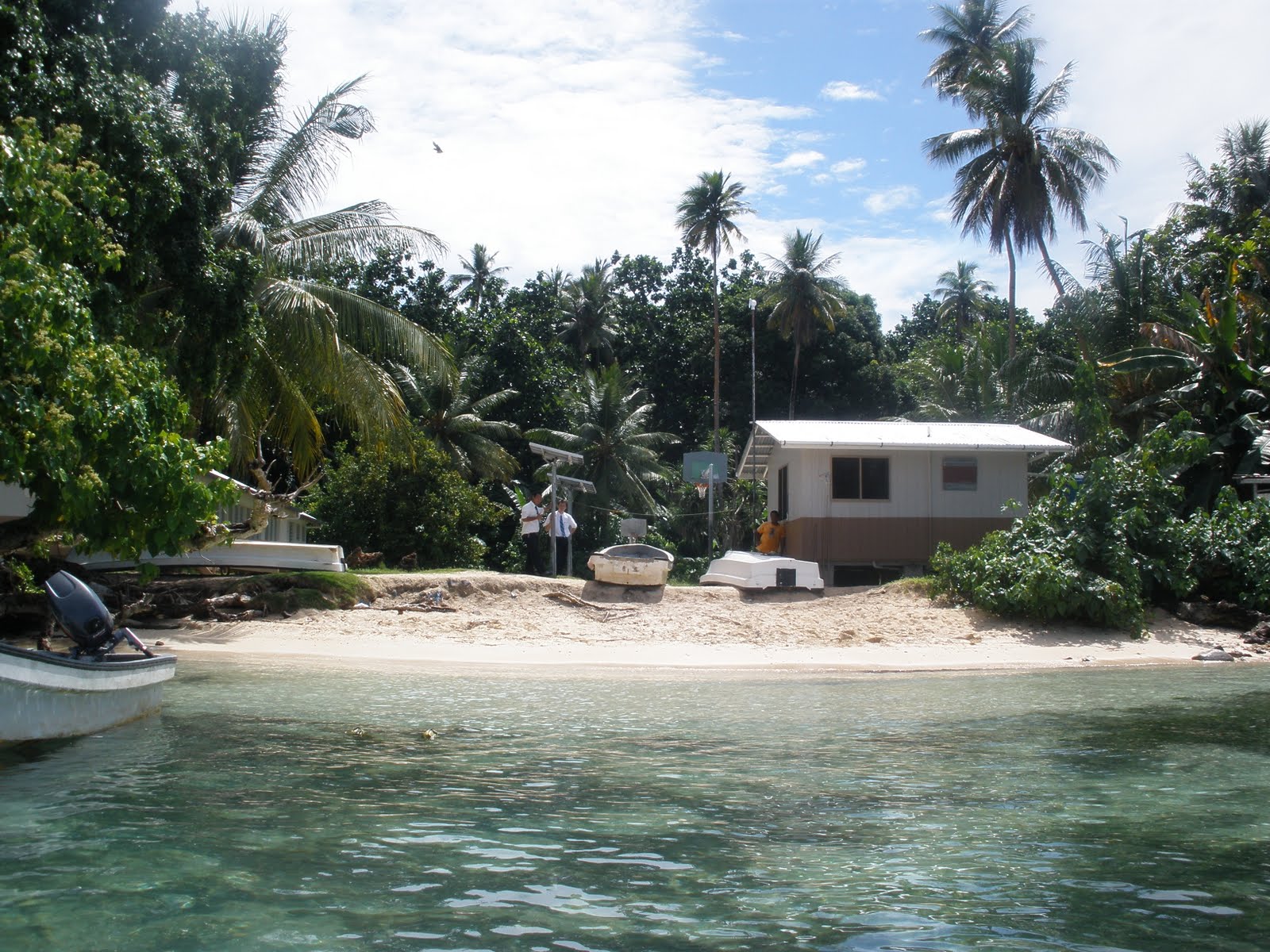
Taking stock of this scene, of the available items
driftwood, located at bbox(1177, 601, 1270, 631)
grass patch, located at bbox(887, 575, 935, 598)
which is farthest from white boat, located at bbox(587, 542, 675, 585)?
driftwood, located at bbox(1177, 601, 1270, 631)

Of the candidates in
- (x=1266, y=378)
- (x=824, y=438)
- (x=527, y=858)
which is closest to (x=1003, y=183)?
(x=1266, y=378)

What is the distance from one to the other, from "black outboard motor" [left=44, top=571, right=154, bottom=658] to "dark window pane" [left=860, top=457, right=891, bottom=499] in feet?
52.7

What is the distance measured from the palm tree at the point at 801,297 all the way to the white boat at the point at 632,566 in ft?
84.3

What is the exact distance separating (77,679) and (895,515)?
1696 cm

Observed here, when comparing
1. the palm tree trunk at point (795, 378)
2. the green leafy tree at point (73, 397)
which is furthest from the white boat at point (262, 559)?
the palm tree trunk at point (795, 378)

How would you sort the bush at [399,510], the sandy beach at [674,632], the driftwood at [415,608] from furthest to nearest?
the bush at [399,510] → the driftwood at [415,608] → the sandy beach at [674,632]

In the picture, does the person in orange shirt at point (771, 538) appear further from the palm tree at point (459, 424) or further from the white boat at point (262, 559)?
the palm tree at point (459, 424)

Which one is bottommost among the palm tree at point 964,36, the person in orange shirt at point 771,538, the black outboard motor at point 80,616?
the black outboard motor at point 80,616

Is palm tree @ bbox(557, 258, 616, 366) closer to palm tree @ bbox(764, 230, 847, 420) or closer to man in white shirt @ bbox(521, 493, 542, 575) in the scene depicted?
palm tree @ bbox(764, 230, 847, 420)

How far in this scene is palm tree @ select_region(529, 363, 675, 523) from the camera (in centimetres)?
3650

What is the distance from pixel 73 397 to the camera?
994 cm

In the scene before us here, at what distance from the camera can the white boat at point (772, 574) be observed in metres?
19.9

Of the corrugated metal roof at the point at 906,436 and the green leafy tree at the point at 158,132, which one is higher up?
the green leafy tree at the point at 158,132

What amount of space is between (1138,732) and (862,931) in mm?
6717
